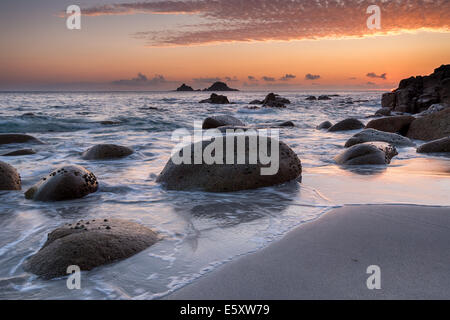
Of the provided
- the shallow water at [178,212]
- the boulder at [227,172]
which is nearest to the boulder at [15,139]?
the shallow water at [178,212]

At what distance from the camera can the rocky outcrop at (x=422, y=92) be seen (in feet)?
54.7

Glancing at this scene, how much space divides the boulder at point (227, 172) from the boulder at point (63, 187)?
2.93 ft

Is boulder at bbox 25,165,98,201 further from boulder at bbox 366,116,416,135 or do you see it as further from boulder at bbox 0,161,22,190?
boulder at bbox 366,116,416,135

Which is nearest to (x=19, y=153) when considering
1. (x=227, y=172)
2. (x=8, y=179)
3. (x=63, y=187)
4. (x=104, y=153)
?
(x=104, y=153)

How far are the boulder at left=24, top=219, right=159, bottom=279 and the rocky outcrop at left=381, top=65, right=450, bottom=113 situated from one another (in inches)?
701

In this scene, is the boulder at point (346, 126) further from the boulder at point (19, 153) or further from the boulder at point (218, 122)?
the boulder at point (19, 153)

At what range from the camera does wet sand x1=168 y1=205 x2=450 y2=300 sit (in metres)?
1.72

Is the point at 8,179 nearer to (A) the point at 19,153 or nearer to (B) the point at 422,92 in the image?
(A) the point at 19,153

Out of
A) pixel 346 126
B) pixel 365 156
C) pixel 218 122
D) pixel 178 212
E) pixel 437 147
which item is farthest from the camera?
pixel 218 122

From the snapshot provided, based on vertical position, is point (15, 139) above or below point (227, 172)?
above

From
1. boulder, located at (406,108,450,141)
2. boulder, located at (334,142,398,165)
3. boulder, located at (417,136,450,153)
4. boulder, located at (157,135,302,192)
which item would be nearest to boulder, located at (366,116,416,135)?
boulder, located at (406,108,450,141)

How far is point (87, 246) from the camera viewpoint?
2.21m

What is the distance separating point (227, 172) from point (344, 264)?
2.22 metres
